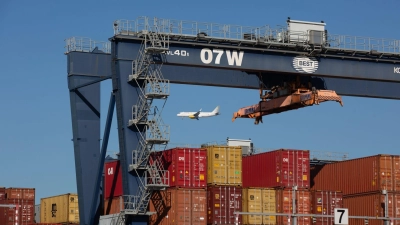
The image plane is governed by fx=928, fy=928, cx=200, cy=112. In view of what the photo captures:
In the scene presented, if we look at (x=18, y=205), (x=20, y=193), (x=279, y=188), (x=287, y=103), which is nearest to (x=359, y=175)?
(x=279, y=188)

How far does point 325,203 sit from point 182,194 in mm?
10059

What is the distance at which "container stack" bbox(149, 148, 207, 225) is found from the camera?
54.4 m

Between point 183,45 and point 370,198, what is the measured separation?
52.4 feet

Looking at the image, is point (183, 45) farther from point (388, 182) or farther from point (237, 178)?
point (388, 182)

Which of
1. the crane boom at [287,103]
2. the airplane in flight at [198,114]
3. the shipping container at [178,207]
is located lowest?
the shipping container at [178,207]

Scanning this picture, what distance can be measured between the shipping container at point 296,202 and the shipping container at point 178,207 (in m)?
5.21

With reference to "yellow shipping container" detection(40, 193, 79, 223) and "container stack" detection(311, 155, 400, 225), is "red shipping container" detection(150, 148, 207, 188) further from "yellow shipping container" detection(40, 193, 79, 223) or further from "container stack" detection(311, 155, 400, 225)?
"yellow shipping container" detection(40, 193, 79, 223)

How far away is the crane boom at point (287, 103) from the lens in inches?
2172

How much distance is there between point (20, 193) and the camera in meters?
74.6

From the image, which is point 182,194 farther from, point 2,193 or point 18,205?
point 2,193

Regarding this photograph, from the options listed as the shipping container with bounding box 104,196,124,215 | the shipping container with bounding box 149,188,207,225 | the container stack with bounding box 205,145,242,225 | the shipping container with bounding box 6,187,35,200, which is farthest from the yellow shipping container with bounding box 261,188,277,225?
the shipping container with bounding box 6,187,35,200

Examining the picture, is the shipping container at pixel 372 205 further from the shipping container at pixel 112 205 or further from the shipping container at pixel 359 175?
the shipping container at pixel 112 205

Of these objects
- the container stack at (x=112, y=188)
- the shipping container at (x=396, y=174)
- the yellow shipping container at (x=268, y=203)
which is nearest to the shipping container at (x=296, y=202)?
the yellow shipping container at (x=268, y=203)

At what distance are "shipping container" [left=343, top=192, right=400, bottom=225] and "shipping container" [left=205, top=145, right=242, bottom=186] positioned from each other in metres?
8.58
